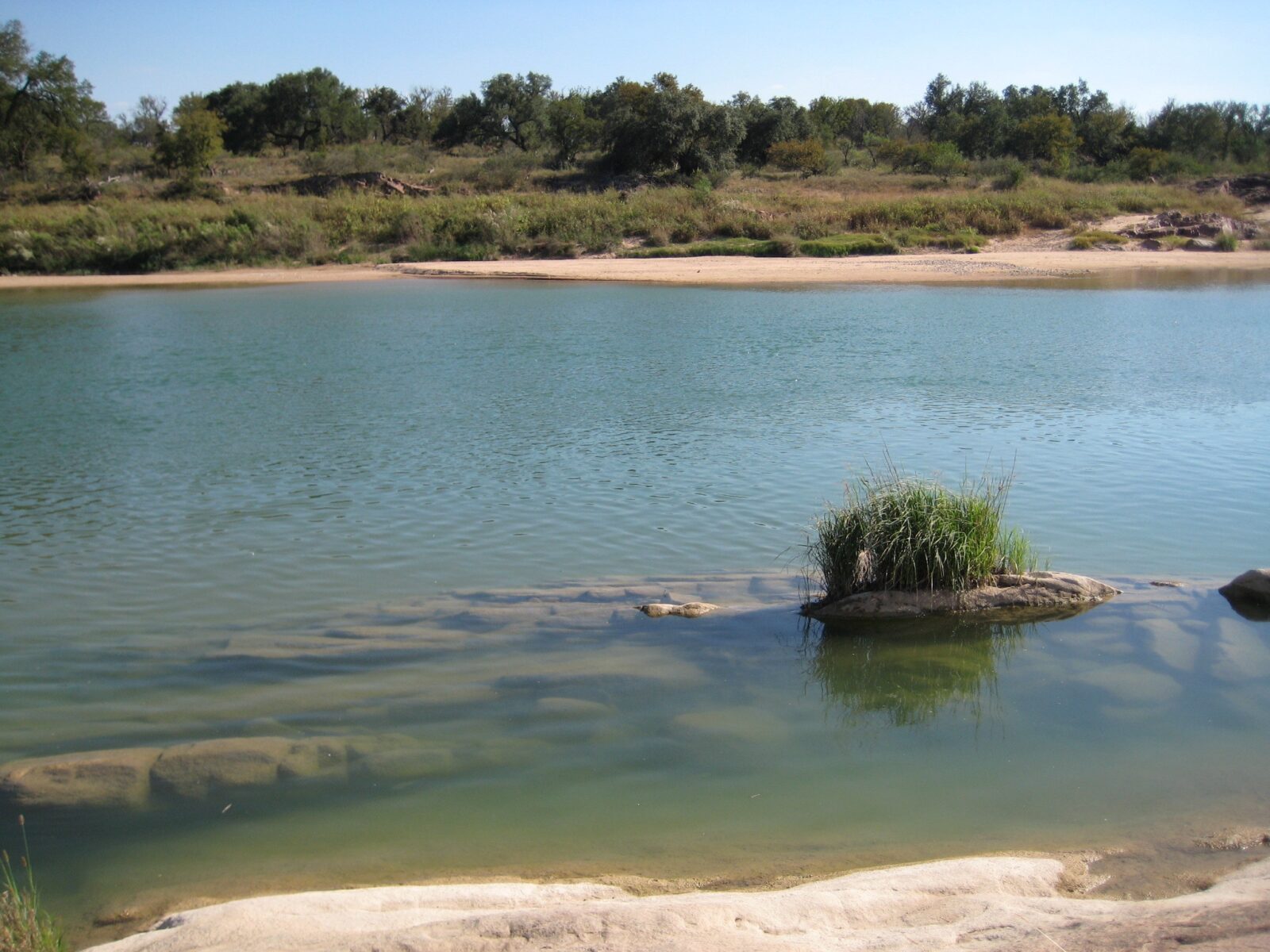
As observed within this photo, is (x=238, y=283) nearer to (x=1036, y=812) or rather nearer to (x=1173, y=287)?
(x=1173, y=287)

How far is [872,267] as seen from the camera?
3491cm

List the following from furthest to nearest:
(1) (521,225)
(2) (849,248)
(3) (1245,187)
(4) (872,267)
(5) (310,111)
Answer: (5) (310,111)
(3) (1245,187)
(1) (521,225)
(2) (849,248)
(4) (872,267)

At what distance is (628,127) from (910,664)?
46.6 m

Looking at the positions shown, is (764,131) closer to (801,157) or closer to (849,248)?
(801,157)

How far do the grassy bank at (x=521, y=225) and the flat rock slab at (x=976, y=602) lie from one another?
32019 millimetres

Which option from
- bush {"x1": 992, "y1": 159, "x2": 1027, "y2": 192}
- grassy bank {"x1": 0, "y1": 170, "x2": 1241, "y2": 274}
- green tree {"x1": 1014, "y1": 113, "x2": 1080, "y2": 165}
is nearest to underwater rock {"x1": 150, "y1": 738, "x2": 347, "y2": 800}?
grassy bank {"x1": 0, "y1": 170, "x2": 1241, "y2": 274}

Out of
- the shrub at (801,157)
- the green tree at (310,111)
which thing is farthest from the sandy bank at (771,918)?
the green tree at (310,111)

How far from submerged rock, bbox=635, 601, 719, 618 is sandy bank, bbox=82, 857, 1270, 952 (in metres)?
3.27

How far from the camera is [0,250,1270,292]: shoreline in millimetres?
33281

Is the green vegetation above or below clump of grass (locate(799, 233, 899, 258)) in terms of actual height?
above

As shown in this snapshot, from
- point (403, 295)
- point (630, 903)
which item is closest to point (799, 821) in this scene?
point (630, 903)

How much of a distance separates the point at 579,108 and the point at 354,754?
59.3 metres

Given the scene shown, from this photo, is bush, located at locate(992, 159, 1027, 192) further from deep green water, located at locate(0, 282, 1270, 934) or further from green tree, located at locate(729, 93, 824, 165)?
deep green water, located at locate(0, 282, 1270, 934)

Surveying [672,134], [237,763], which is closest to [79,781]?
[237,763]
